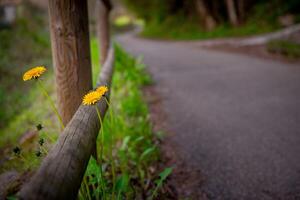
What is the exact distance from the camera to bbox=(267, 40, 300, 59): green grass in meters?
7.48

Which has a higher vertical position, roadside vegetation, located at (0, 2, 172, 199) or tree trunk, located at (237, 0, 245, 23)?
tree trunk, located at (237, 0, 245, 23)

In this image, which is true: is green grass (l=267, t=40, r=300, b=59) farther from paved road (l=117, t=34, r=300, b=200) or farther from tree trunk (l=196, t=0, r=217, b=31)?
tree trunk (l=196, t=0, r=217, b=31)

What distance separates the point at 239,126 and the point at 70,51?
2459 millimetres

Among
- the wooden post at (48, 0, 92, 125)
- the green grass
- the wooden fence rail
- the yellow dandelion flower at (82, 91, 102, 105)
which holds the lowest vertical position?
the green grass

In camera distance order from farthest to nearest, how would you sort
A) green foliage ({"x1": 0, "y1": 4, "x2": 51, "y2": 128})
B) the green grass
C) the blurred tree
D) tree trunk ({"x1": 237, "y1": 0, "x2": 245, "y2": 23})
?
tree trunk ({"x1": 237, "y1": 0, "x2": 245, "y2": 23}), the blurred tree, the green grass, green foliage ({"x1": 0, "y1": 4, "x2": 51, "y2": 128})

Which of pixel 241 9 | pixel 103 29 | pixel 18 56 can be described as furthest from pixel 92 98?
pixel 241 9

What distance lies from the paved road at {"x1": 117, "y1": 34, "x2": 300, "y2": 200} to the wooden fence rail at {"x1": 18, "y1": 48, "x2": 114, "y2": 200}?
1.33 metres

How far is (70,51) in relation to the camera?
6.18 ft

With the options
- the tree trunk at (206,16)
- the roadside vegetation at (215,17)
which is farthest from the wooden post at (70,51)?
the tree trunk at (206,16)

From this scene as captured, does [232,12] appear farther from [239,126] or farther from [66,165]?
[66,165]

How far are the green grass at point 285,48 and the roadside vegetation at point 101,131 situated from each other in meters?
4.12

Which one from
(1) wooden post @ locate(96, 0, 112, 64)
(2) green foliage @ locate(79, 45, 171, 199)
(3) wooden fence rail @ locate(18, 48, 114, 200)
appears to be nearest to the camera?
(3) wooden fence rail @ locate(18, 48, 114, 200)

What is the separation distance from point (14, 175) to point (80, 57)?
3.52 ft

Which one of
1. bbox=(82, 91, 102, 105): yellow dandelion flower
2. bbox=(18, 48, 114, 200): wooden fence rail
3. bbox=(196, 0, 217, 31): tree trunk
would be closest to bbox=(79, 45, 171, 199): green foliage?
bbox=(82, 91, 102, 105): yellow dandelion flower
